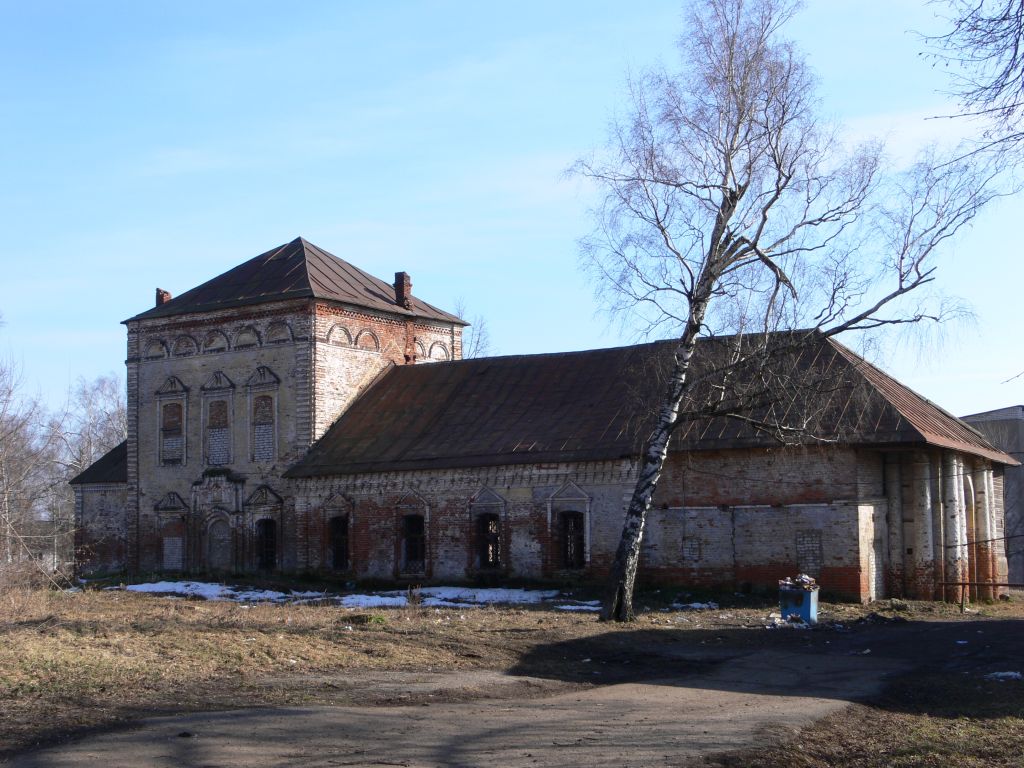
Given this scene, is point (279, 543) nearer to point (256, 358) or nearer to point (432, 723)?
point (256, 358)

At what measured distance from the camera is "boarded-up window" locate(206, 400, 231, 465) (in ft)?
111

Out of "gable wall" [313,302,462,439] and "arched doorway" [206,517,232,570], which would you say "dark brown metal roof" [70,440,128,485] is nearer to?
"arched doorway" [206,517,232,570]

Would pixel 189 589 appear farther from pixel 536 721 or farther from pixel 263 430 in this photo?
pixel 536 721

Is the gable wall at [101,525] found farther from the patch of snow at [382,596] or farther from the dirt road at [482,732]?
the dirt road at [482,732]

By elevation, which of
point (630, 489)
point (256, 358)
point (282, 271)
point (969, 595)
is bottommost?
point (969, 595)

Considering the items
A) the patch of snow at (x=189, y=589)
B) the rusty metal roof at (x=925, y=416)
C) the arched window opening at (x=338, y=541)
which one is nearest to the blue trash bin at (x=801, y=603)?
the rusty metal roof at (x=925, y=416)

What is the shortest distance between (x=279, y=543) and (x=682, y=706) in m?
22.3

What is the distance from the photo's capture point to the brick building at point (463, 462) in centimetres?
2386

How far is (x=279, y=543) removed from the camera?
32312 millimetres

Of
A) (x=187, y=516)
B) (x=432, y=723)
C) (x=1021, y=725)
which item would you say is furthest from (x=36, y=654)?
(x=187, y=516)

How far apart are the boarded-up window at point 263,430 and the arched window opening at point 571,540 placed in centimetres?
1010

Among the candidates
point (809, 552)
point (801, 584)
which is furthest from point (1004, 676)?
point (809, 552)

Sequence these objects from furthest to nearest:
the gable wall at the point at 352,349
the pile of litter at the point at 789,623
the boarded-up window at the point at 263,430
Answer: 1. the boarded-up window at the point at 263,430
2. the gable wall at the point at 352,349
3. the pile of litter at the point at 789,623

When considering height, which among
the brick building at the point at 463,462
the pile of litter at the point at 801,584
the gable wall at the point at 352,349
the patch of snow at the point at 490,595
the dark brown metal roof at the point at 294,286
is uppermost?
the dark brown metal roof at the point at 294,286
